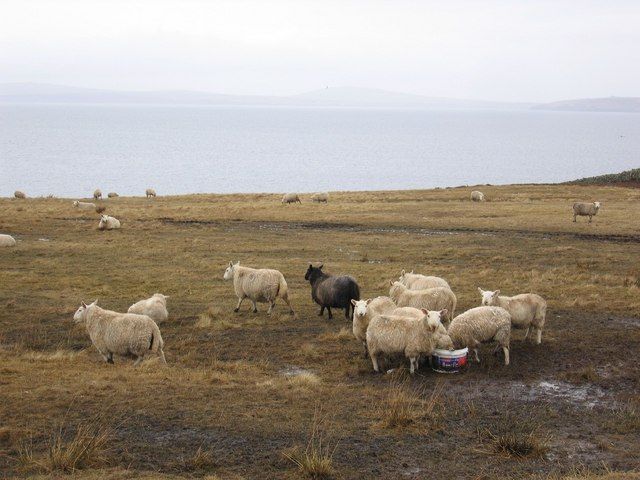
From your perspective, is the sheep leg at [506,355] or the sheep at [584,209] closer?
the sheep leg at [506,355]

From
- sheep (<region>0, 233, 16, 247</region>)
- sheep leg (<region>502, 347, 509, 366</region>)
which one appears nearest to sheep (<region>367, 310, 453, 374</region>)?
sheep leg (<region>502, 347, 509, 366</region>)

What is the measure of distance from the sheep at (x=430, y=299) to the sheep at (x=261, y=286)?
3.60 meters

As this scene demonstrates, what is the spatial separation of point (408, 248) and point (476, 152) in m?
166

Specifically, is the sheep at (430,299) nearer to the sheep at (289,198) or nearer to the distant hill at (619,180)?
the sheep at (289,198)

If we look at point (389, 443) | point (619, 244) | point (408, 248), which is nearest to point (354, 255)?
point (408, 248)

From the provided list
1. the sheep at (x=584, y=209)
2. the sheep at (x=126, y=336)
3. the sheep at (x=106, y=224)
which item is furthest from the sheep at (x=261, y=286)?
the sheep at (x=584, y=209)

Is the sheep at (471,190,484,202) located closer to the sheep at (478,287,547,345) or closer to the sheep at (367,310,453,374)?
the sheep at (478,287,547,345)

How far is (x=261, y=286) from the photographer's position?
20.8 m

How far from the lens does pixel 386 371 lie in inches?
587

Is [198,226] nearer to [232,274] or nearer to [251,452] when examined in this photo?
[232,274]

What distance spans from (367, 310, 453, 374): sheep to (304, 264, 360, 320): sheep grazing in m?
4.64

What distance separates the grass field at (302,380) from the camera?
10211 millimetres

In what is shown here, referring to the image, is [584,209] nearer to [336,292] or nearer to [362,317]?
[336,292]

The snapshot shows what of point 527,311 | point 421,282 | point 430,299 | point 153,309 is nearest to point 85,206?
point 153,309
